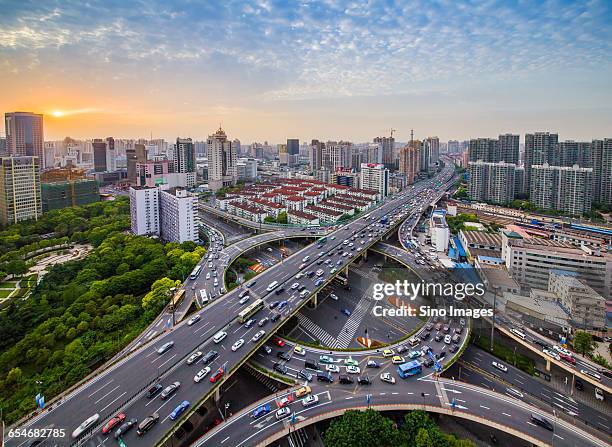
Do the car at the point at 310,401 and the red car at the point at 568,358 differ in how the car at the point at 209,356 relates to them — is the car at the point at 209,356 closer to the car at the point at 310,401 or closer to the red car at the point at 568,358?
the car at the point at 310,401

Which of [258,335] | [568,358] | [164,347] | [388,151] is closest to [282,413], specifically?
[258,335]

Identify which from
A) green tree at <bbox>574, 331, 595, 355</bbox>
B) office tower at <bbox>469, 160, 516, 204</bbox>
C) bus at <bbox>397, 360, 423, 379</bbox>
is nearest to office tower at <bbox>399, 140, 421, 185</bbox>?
office tower at <bbox>469, 160, 516, 204</bbox>

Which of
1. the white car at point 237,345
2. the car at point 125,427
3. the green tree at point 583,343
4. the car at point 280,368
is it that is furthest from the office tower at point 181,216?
the green tree at point 583,343

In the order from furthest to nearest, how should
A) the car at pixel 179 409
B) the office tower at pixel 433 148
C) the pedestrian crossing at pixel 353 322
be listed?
the office tower at pixel 433 148
the pedestrian crossing at pixel 353 322
the car at pixel 179 409

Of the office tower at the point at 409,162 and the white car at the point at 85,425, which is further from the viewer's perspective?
the office tower at the point at 409,162

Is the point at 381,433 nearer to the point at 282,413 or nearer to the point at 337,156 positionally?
the point at 282,413

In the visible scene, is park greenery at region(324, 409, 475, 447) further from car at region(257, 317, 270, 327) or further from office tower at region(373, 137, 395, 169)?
office tower at region(373, 137, 395, 169)

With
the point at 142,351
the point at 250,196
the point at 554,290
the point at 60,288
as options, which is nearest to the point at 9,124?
the point at 250,196
